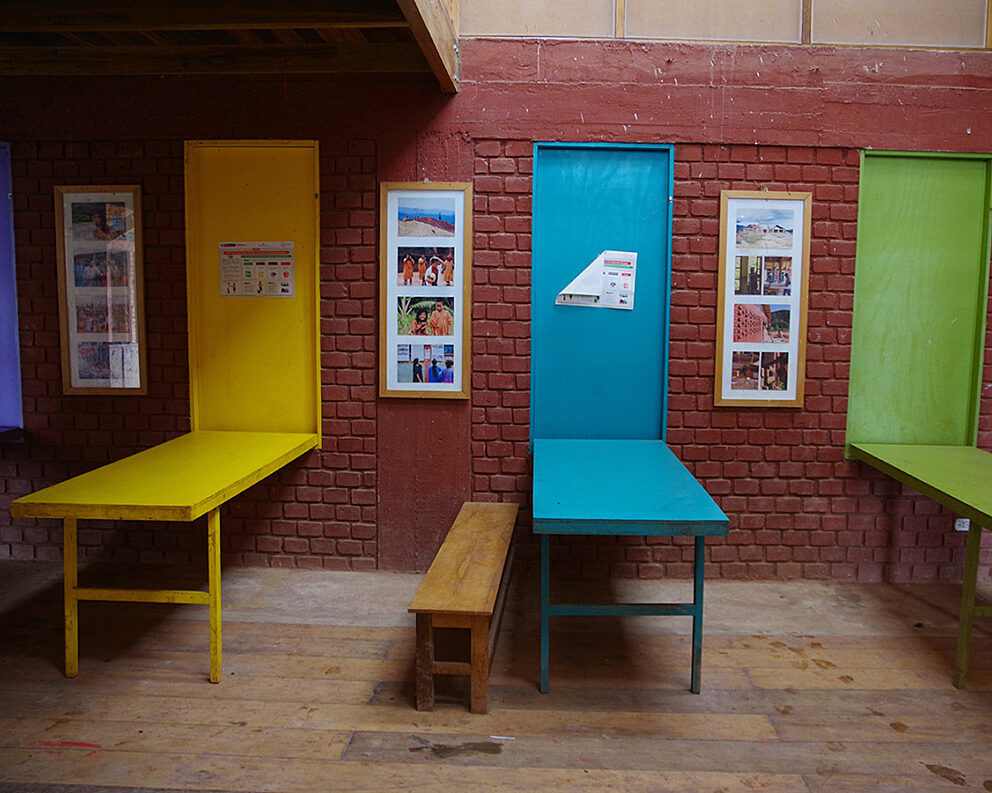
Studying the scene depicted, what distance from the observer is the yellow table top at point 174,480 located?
282cm

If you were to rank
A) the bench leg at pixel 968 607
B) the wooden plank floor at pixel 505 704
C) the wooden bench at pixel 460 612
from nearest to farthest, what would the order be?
the wooden plank floor at pixel 505 704
the wooden bench at pixel 460 612
the bench leg at pixel 968 607

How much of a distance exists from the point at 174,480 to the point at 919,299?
4.25m

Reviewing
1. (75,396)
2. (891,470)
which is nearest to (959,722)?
(891,470)

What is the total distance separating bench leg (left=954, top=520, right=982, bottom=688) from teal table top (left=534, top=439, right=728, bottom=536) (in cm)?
122

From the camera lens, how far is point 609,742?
2.73m

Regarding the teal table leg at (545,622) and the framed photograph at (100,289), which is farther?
the framed photograph at (100,289)

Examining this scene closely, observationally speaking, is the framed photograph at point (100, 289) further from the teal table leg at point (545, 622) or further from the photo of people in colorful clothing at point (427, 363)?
the teal table leg at point (545, 622)

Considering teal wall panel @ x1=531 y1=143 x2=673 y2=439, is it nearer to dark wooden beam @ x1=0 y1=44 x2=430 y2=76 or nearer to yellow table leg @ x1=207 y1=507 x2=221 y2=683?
dark wooden beam @ x1=0 y1=44 x2=430 y2=76

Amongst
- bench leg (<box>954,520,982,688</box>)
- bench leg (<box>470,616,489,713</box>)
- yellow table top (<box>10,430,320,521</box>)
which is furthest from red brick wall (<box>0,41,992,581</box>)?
bench leg (<box>470,616,489,713</box>)

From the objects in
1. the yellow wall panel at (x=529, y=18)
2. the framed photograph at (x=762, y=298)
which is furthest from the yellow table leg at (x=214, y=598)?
the yellow wall panel at (x=529, y=18)

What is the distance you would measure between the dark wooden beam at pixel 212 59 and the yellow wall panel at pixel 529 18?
1.29 feet

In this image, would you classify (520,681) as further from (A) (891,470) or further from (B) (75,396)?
(B) (75,396)

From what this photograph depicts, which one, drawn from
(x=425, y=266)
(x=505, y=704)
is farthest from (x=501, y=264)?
(x=505, y=704)

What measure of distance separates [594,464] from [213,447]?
208cm
